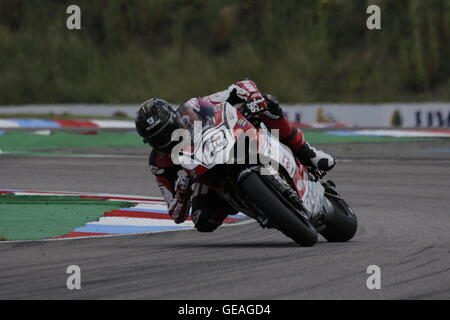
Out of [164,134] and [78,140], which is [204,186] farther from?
[78,140]

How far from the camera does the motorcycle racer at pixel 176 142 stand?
741 cm

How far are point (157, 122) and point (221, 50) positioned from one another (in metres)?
32.0

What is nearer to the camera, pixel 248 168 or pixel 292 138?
pixel 248 168

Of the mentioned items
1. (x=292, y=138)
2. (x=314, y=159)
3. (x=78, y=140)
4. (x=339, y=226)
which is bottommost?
(x=78, y=140)

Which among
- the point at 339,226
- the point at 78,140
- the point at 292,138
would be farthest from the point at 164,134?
the point at 78,140

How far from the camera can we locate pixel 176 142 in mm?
7484

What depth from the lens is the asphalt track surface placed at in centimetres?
573

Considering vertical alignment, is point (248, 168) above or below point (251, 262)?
above

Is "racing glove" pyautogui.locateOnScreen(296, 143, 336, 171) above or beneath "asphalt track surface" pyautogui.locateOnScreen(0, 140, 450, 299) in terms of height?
above

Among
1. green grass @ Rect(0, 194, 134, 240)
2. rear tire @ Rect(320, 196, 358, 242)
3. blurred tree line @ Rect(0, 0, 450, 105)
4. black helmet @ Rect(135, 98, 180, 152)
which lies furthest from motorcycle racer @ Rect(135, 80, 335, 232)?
blurred tree line @ Rect(0, 0, 450, 105)

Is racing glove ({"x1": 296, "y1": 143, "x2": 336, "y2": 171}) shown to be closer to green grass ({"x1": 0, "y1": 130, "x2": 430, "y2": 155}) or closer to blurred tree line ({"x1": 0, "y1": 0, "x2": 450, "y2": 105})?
green grass ({"x1": 0, "y1": 130, "x2": 430, "y2": 155})

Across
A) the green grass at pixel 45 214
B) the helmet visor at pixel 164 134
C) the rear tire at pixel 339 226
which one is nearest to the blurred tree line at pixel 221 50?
the green grass at pixel 45 214

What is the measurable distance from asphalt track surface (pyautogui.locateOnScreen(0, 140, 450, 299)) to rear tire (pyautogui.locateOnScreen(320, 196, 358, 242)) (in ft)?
0.27

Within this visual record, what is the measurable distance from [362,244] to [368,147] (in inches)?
496
